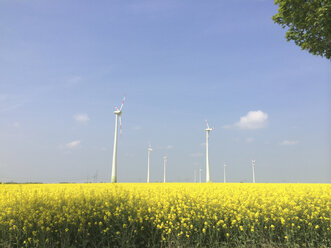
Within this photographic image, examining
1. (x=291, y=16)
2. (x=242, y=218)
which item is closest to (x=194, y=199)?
(x=242, y=218)

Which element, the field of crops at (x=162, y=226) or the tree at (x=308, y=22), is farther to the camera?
the tree at (x=308, y=22)

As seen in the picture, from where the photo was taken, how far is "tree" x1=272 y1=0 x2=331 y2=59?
48.0 feet

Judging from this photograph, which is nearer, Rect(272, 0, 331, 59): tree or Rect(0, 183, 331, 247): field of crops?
Rect(0, 183, 331, 247): field of crops

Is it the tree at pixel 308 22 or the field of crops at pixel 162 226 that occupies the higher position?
the tree at pixel 308 22

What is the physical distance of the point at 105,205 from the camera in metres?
9.82

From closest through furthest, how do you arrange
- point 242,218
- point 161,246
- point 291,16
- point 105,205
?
point 161,246 < point 242,218 < point 105,205 < point 291,16

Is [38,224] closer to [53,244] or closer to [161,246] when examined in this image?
[53,244]

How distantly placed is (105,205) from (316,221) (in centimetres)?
767

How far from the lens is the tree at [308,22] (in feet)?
48.0

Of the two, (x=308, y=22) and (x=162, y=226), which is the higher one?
(x=308, y=22)

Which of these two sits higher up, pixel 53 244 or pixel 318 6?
pixel 318 6

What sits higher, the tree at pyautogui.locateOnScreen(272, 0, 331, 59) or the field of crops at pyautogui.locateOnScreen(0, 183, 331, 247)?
the tree at pyautogui.locateOnScreen(272, 0, 331, 59)

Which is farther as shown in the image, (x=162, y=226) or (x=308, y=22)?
(x=308, y=22)

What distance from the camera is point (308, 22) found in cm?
1547
